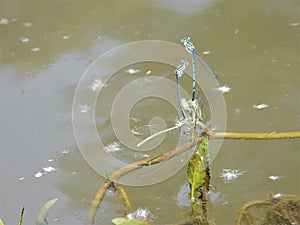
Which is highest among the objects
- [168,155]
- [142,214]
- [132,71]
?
[132,71]

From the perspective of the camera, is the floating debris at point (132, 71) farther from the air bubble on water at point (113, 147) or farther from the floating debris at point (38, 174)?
the floating debris at point (38, 174)

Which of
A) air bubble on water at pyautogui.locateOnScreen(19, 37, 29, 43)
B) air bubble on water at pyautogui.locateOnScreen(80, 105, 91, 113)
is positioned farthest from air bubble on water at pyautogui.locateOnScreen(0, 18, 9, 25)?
air bubble on water at pyautogui.locateOnScreen(80, 105, 91, 113)

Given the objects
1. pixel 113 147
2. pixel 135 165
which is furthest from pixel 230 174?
pixel 113 147

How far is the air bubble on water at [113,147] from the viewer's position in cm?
217

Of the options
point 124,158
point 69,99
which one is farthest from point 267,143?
point 69,99

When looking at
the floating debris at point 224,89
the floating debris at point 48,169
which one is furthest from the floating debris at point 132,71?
the floating debris at point 48,169

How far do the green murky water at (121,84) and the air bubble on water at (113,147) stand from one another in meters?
A: 0.07

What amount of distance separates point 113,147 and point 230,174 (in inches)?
20.0

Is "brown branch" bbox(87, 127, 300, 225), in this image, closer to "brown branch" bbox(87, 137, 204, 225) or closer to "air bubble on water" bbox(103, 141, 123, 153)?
"brown branch" bbox(87, 137, 204, 225)

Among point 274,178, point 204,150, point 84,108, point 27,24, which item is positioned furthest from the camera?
point 27,24

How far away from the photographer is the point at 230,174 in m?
2.01

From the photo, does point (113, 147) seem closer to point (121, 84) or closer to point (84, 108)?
point (84, 108)

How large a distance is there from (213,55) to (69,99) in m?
0.77

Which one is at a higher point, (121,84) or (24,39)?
(24,39)
